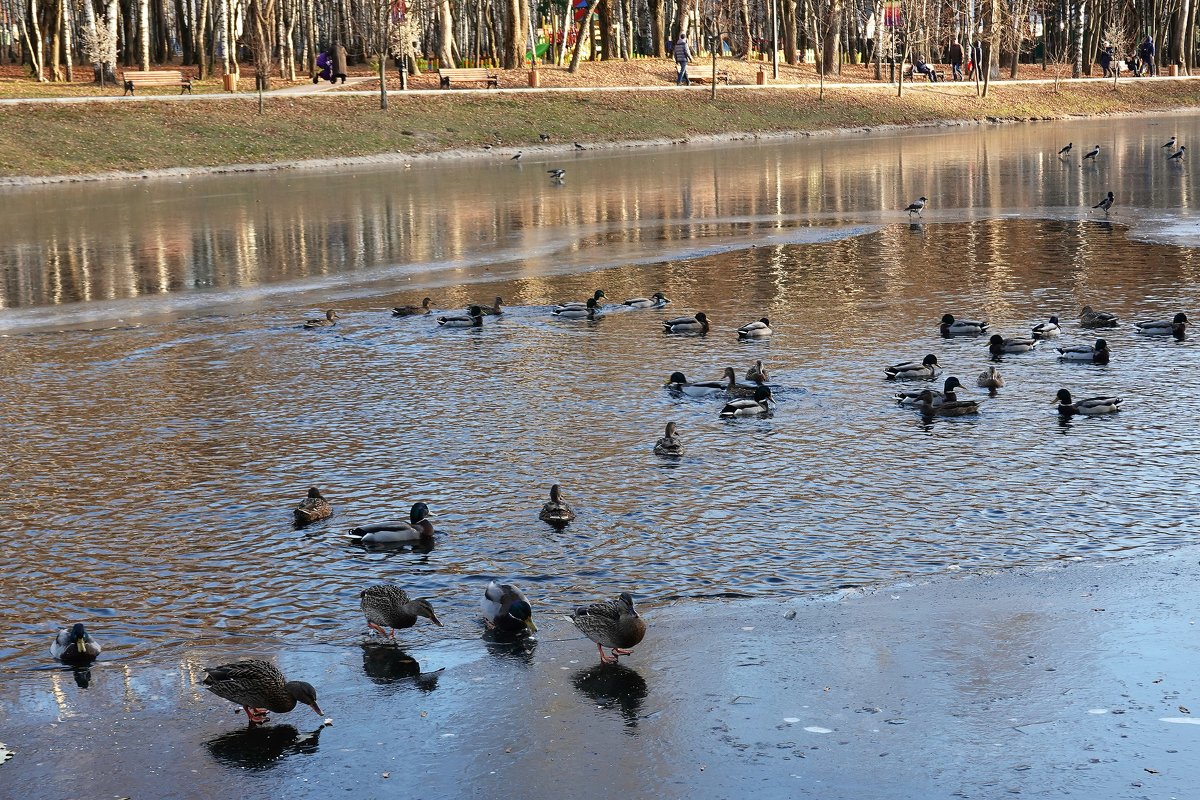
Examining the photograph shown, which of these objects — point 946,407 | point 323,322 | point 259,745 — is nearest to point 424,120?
point 323,322

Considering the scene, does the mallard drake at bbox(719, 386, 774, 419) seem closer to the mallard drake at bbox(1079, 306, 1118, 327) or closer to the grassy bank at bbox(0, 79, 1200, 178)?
the mallard drake at bbox(1079, 306, 1118, 327)

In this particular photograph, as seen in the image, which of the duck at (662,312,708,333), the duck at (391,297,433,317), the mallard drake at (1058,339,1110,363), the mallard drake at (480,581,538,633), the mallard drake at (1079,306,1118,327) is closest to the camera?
the mallard drake at (480,581,538,633)

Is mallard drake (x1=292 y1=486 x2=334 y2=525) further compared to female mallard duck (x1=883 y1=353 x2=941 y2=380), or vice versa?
female mallard duck (x1=883 y1=353 x2=941 y2=380)

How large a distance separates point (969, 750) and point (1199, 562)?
3575mm

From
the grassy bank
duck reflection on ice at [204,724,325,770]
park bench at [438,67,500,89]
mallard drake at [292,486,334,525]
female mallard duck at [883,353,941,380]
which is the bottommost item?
duck reflection on ice at [204,724,325,770]

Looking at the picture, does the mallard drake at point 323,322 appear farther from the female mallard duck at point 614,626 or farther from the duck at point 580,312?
the female mallard duck at point 614,626

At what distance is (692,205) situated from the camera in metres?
36.3

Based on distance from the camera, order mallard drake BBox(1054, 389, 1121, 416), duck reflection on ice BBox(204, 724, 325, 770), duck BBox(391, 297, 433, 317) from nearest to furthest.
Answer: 1. duck reflection on ice BBox(204, 724, 325, 770)
2. mallard drake BBox(1054, 389, 1121, 416)
3. duck BBox(391, 297, 433, 317)

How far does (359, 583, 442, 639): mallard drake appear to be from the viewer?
9.35 meters

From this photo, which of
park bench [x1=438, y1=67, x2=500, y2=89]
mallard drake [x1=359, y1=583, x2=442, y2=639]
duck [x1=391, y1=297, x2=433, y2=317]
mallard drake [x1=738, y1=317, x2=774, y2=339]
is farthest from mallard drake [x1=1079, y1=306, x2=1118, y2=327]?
park bench [x1=438, y1=67, x2=500, y2=89]

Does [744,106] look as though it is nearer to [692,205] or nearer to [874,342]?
[692,205]

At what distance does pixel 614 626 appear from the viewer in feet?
28.9

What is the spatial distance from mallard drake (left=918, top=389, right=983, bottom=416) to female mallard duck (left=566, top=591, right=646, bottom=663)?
6.73m

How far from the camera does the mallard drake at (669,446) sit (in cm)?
1362
